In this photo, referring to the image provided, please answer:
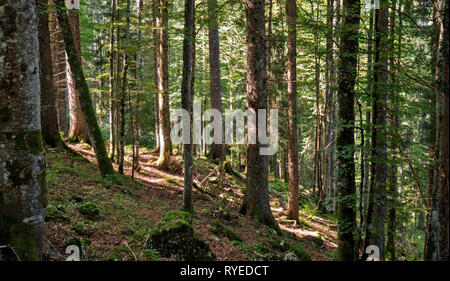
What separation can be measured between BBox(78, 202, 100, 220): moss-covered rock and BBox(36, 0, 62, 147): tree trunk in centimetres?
508

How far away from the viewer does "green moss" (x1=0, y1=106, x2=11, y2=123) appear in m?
3.67

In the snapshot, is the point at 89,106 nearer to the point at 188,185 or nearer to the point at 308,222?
the point at 188,185

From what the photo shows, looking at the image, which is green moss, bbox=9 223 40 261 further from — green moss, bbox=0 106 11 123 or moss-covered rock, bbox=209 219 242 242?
moss-covered rock, bbox=209 219 242 242

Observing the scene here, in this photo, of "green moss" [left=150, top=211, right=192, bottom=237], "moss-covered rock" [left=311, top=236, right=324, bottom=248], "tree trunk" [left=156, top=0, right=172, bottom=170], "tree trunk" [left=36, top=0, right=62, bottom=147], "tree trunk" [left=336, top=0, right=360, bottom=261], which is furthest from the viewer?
"tree trunk" [left=156, top=0, right=172, bottom=170]

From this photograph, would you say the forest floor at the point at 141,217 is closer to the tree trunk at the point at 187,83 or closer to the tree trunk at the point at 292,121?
the tree trunk at the point at 292,121

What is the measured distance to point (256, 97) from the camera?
9.08 metres

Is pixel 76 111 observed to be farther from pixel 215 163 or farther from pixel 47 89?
pixel 215 163

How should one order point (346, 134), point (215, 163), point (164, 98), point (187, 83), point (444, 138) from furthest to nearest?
point (215, 163)
point (164, 98)
point (187, 83)
point (346, 134)
point (444, 138)

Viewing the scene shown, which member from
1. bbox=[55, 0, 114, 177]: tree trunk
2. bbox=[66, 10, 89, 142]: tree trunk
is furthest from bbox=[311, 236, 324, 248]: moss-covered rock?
bbox=[66, 10, 89, 142]: tree trunk

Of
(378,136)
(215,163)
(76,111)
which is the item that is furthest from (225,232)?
(76,111)

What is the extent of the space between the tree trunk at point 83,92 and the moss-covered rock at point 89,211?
2966 millimetres

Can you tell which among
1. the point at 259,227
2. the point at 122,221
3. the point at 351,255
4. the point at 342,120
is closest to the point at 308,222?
the point at 259,227

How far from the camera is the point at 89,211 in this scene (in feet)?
21.9

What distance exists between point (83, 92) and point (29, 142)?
18.3 feet
